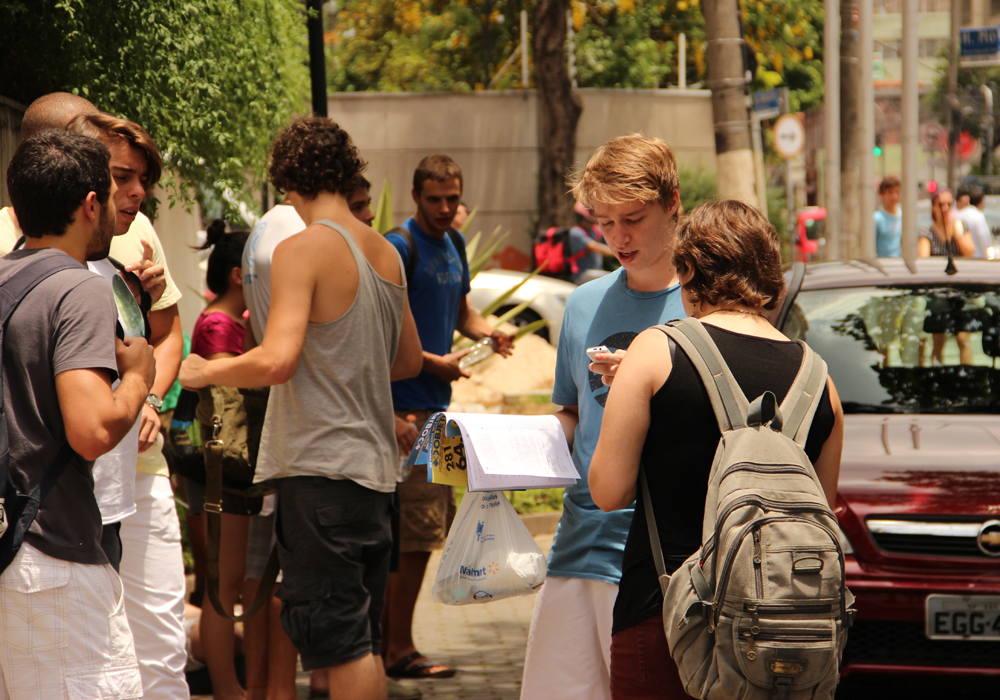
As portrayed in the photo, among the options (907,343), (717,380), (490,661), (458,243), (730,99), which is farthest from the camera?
(730,99)

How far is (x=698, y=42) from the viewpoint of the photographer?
994 inches

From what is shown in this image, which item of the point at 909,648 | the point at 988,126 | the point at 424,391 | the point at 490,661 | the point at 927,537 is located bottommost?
the point at 490,661

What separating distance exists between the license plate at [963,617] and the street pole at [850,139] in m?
10.4

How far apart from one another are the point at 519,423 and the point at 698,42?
78.3 ft

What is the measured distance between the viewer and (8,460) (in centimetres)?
237

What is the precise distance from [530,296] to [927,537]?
1056cm

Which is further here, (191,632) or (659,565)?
(191,632)

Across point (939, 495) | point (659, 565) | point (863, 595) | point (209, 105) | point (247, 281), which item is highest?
point (209, 105)

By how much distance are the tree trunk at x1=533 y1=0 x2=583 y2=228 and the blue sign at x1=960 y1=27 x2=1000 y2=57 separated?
13.0m

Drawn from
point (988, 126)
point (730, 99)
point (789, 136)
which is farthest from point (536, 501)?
point (988, 126)

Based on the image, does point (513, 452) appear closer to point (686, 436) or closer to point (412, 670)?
point (686, 436)

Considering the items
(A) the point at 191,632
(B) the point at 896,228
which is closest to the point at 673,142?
(B) the point at 896,228

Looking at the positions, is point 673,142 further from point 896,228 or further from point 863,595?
point 863,595

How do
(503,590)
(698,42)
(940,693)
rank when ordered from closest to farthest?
(503,590) → (940,693) → (698,42)
